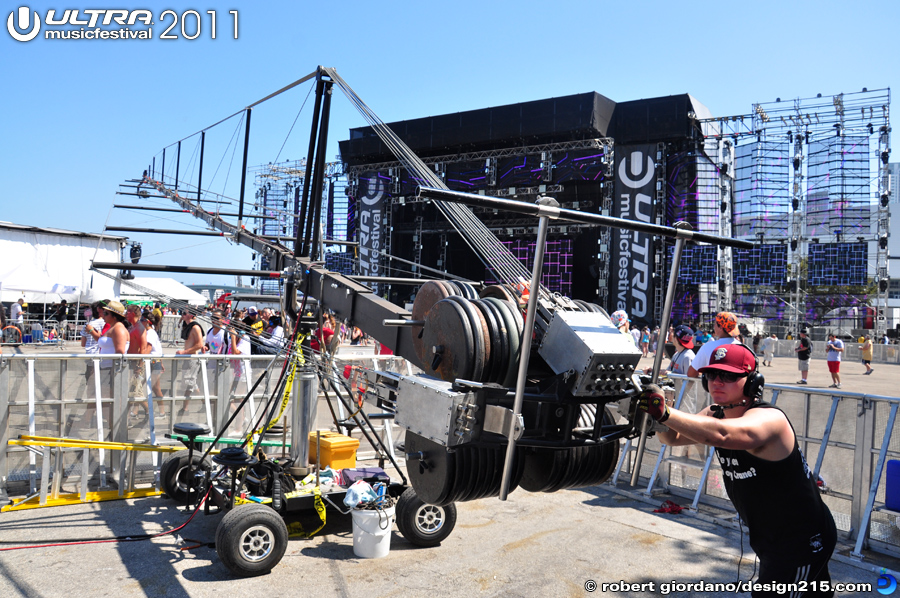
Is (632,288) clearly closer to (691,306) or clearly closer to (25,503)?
(691,306)

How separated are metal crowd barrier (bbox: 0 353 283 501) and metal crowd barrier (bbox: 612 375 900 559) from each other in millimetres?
5048

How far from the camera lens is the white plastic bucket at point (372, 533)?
556 cm

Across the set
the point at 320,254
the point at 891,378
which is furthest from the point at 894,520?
the point at 891,378

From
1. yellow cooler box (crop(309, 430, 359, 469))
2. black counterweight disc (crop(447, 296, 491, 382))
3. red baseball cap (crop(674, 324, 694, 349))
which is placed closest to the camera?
black counterweight disc (crop(447, 296, 491, 382))

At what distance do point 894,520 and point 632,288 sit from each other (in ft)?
78.5

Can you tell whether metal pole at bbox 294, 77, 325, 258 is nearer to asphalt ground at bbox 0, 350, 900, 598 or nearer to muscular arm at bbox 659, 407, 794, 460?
asphalt ground at bbox 0, 350, 900, 598

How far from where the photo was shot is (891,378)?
22.0 meters

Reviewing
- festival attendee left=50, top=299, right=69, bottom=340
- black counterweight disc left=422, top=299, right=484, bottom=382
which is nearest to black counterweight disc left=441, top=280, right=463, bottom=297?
black counterweight disc left=422, top=299, right=484, bottom=382

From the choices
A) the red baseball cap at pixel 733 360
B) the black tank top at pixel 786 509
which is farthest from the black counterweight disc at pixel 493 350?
the black tank top at pixel 786 509

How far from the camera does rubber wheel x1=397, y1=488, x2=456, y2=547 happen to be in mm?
5730

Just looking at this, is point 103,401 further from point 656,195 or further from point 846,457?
point 656,195

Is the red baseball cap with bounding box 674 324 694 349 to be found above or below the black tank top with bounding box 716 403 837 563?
above

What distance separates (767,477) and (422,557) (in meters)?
3.28

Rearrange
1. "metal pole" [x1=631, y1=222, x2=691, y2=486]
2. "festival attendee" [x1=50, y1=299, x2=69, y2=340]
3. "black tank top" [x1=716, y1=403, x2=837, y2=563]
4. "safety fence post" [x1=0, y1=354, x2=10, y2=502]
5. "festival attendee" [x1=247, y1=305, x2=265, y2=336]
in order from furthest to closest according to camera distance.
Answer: "festival attendee" [x1=50, y1=299, x2=69, y2=340] < "festival attendee" [x1=247, y1=305, x2=265, y2=336] < "safety fence post" [x1=0, y1=354, x2=10, y2=502] < "metal pole" [x1=631, y1=222, x2=691, y2=486] < "black tank top" [x1=716, y1=403, x2=837, y2=563]
